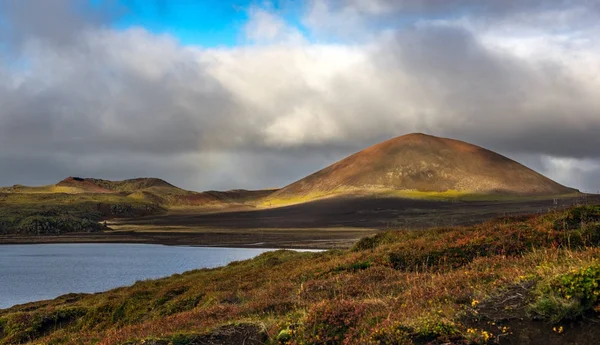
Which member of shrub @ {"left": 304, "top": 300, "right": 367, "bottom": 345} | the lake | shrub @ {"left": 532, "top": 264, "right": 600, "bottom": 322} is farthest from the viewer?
the lake

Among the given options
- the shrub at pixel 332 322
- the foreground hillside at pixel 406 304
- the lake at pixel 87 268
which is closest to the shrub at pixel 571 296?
the foreground hillside at pixel 406 304

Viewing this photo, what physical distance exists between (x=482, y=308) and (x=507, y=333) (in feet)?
3.42

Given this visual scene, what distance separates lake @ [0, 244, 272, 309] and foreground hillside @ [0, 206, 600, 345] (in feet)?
76.0

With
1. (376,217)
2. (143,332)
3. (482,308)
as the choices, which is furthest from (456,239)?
(376,217)

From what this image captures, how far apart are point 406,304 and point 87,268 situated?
6285 cm

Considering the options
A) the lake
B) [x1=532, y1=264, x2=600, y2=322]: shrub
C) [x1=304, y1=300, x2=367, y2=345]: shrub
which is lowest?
the lake

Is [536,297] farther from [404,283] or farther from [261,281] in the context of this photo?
[261,281]

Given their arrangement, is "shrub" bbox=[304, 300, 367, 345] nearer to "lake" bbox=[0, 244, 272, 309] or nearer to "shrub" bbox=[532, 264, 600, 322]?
"shrub" bbox=[532, 264, 600, 322]

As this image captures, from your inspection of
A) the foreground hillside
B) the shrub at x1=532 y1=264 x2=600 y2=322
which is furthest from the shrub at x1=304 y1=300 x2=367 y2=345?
the shrub at x1=532 y1=264 x2=600 y2=322

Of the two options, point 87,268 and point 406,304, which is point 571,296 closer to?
point 406,304

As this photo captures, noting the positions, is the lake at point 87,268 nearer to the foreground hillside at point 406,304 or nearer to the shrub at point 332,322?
the foreground hillside at point 406,304

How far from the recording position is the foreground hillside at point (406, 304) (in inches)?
368

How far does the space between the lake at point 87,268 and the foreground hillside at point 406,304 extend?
23174 mm

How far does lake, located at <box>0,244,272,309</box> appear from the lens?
156 ft
